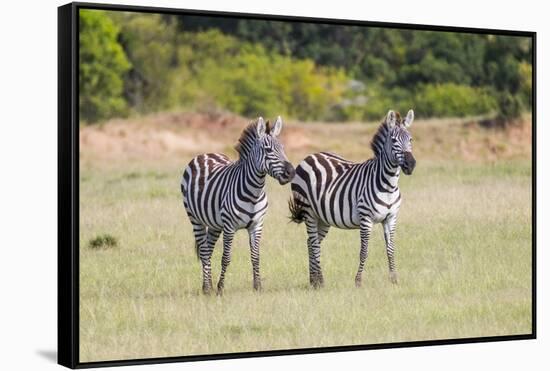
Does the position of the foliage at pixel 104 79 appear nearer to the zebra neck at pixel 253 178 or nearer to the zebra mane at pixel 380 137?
the zebra neck at pixel 253 178

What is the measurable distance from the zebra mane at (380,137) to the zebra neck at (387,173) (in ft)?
0.23

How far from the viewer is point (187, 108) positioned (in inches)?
700

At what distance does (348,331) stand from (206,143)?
6.10 metres

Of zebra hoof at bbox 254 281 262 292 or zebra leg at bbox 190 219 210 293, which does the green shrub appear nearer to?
zebra leg at bbox 190 219 210 293

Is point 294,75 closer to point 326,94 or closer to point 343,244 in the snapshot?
point 326,94

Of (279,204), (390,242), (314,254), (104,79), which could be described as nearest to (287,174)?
(314,254)

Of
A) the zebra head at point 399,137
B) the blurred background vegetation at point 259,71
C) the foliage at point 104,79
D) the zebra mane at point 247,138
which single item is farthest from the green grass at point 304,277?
the foliage at point 104,79

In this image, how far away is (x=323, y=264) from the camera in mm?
13188

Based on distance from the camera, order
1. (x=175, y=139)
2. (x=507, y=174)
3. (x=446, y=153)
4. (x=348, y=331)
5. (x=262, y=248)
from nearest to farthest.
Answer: (x=348, y=331)
(x=262, y=248)
(x=507, y=174)
(x=446, y=153)
(x=175, y=139)

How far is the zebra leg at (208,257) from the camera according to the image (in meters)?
12.5

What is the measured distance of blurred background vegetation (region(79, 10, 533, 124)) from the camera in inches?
647

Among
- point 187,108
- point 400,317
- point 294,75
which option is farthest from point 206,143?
point 400,317

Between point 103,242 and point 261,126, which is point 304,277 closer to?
point 261,126

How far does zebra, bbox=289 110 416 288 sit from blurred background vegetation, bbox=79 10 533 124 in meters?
2.31
